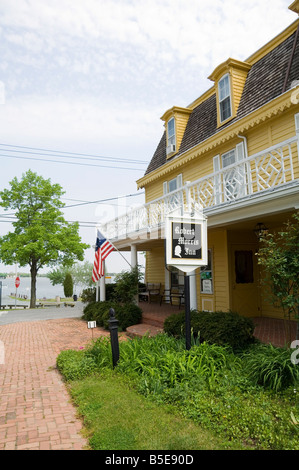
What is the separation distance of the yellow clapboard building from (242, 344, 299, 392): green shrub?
282 cm

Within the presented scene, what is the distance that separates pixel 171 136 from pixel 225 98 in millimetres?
3929

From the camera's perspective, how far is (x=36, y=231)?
25.2 m

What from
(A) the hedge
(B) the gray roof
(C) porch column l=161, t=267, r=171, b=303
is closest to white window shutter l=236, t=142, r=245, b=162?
(B) the gray roof

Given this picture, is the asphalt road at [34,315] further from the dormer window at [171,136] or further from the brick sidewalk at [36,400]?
the dormer window at [171,136]

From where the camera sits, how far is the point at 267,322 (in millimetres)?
9445

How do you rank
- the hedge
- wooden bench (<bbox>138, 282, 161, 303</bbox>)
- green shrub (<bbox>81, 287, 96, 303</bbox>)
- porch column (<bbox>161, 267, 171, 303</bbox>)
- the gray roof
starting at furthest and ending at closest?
1. porch column (<bbox>161, 267, 171, 303</bbox>)
2. wooden bench (<bbox>138, 282, 161, 303</bbox>)
3. green shrub (<bbox>81, 287, 96, 303</bbox>)
4. the hedge
5. the gray roof

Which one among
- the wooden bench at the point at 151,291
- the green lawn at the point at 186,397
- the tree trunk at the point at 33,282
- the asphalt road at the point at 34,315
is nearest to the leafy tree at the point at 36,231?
the tree trunk at the point at 33,282

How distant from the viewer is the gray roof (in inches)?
367

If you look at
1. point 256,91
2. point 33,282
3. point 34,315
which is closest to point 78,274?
point 33,282

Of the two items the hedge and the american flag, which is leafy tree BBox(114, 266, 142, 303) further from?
the american flag

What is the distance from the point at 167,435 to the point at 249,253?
323 inches

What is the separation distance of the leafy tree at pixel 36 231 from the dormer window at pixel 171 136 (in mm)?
14044

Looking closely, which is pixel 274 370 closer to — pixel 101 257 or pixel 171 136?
pixel 101 257
